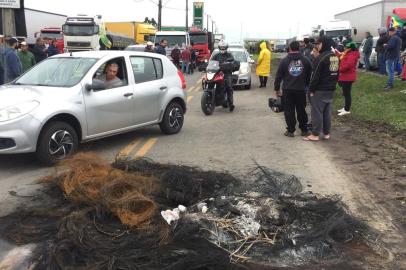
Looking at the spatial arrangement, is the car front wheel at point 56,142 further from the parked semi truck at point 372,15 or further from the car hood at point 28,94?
the parked semi truck at point 372,15

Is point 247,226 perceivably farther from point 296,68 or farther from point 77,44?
point 77,44

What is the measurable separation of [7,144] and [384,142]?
6.42 meters

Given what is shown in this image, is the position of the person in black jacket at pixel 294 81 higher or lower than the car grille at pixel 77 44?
lower

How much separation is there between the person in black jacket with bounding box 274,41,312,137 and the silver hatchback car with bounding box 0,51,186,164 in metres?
2.10

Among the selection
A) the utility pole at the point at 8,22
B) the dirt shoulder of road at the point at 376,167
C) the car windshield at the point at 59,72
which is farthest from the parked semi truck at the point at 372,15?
the car windshield at the point at 59,72

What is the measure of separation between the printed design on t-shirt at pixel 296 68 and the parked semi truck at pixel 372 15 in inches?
863

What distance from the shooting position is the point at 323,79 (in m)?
9.12

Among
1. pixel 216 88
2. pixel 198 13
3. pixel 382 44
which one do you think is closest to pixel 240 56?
pixel 382 44

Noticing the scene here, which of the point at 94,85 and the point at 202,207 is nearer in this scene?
the point at 202,207

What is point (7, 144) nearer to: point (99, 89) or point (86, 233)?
point (99, 89)

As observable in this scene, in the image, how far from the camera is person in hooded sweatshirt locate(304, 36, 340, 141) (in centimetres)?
905

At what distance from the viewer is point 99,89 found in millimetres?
7945

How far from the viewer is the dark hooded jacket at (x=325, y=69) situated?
29.7ft

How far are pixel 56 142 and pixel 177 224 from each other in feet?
10.8
